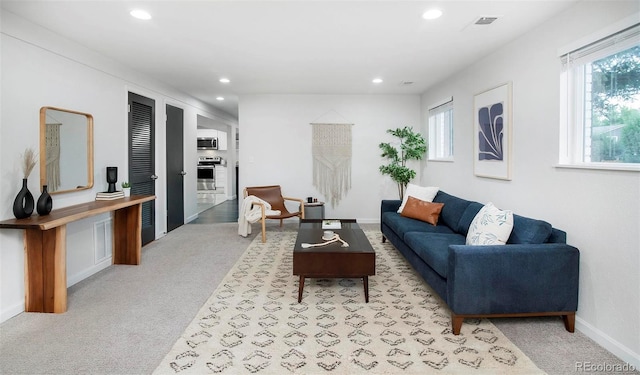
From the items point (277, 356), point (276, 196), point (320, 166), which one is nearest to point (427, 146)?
point (320, 166)

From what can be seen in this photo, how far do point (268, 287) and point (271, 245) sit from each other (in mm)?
1588

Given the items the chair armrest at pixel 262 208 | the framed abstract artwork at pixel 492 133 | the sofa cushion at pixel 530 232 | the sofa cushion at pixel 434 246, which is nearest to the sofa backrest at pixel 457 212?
the sofa cushion at pixel 434 246

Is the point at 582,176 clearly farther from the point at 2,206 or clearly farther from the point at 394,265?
the point at 2,206

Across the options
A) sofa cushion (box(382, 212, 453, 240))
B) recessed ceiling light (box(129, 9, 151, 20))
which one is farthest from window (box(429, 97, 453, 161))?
recessed ceiling light (box(129, 9, 151, 20))

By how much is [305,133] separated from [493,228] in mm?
4176

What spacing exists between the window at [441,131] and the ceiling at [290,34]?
693 millimetres

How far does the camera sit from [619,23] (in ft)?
7.04

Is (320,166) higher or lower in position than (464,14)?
lower

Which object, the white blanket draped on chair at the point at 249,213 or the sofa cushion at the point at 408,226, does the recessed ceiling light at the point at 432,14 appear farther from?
the white blanket draped on chair at the point at 249,213

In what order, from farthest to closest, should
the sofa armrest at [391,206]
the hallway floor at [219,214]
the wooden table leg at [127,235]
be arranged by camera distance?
the hallway floor at [219,214] → the sofa armrest at [391,206] → the wooden table leg at [127,235]

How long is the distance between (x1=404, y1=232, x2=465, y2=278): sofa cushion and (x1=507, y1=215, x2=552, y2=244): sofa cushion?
528mm

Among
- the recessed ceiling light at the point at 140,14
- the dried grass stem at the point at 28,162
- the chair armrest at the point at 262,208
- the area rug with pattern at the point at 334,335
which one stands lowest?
the area rug with pattern at the point at 334,335

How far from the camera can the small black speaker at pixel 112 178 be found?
3863mm

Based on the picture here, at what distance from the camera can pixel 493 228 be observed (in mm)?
2736
